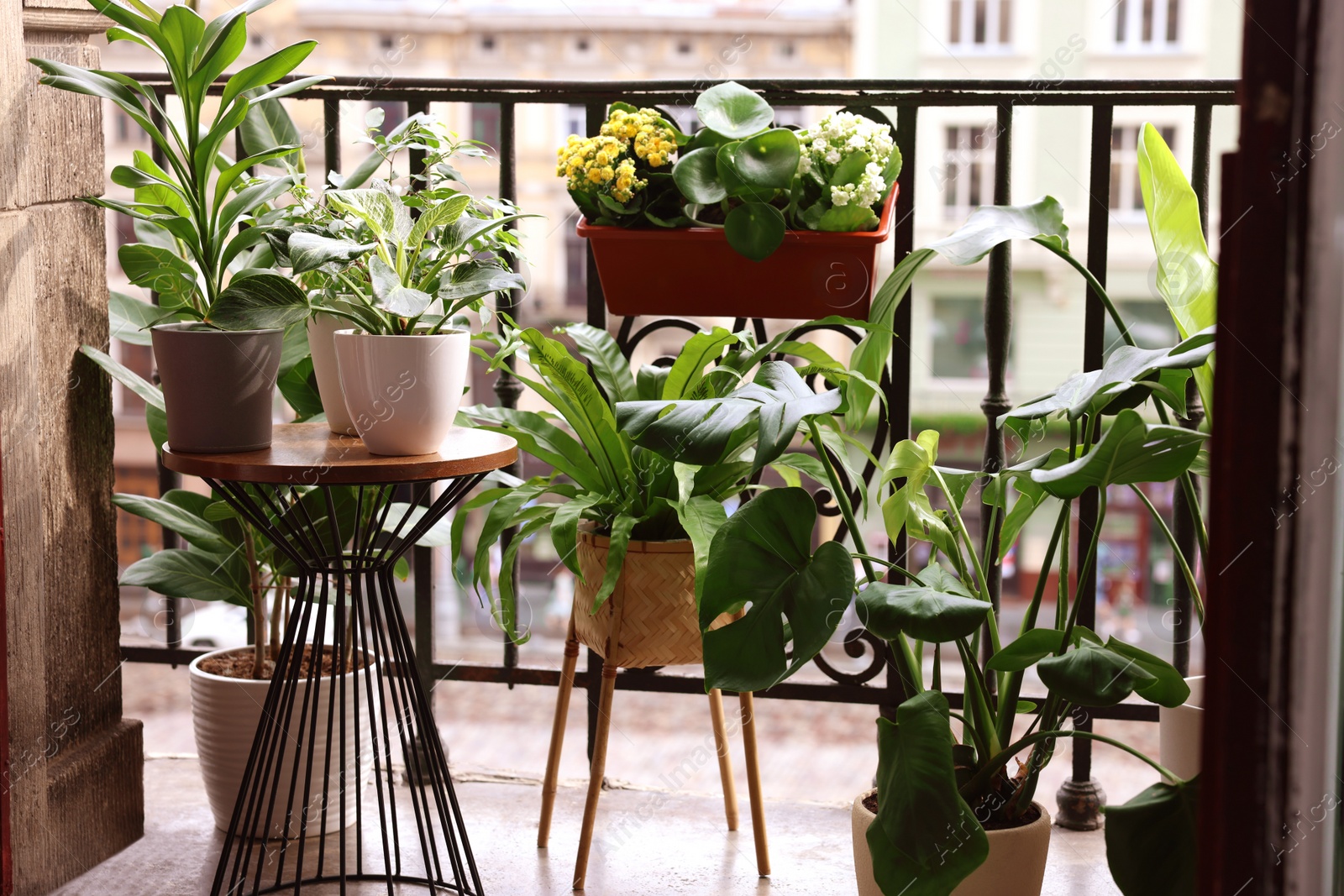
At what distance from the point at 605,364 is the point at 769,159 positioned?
36 cm

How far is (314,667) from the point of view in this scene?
158 cm

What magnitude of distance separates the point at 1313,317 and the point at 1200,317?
77cm

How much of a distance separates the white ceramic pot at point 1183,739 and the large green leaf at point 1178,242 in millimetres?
365

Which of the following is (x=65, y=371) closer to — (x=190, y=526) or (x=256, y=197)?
(x=190, y=526)

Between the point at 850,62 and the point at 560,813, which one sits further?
the point at 850,62

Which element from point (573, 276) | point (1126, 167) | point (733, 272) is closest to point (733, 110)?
point (733, 272)

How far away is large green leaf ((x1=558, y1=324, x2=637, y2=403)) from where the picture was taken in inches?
65.9

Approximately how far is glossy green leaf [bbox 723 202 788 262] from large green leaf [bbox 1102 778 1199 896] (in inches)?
29.1

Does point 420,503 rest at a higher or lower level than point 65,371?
lower

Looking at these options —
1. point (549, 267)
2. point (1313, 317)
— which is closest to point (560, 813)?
point (1313, 317)

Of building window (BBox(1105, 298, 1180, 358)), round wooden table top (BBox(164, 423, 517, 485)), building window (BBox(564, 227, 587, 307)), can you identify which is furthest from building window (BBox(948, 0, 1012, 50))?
round wooden table top (BBox(164, 423, 517, 485))

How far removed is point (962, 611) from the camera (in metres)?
1.22

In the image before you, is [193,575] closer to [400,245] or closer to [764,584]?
[400,245]

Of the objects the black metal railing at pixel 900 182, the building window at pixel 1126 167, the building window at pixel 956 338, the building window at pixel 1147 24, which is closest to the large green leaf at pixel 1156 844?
the black metal railing at pixel 900 182
